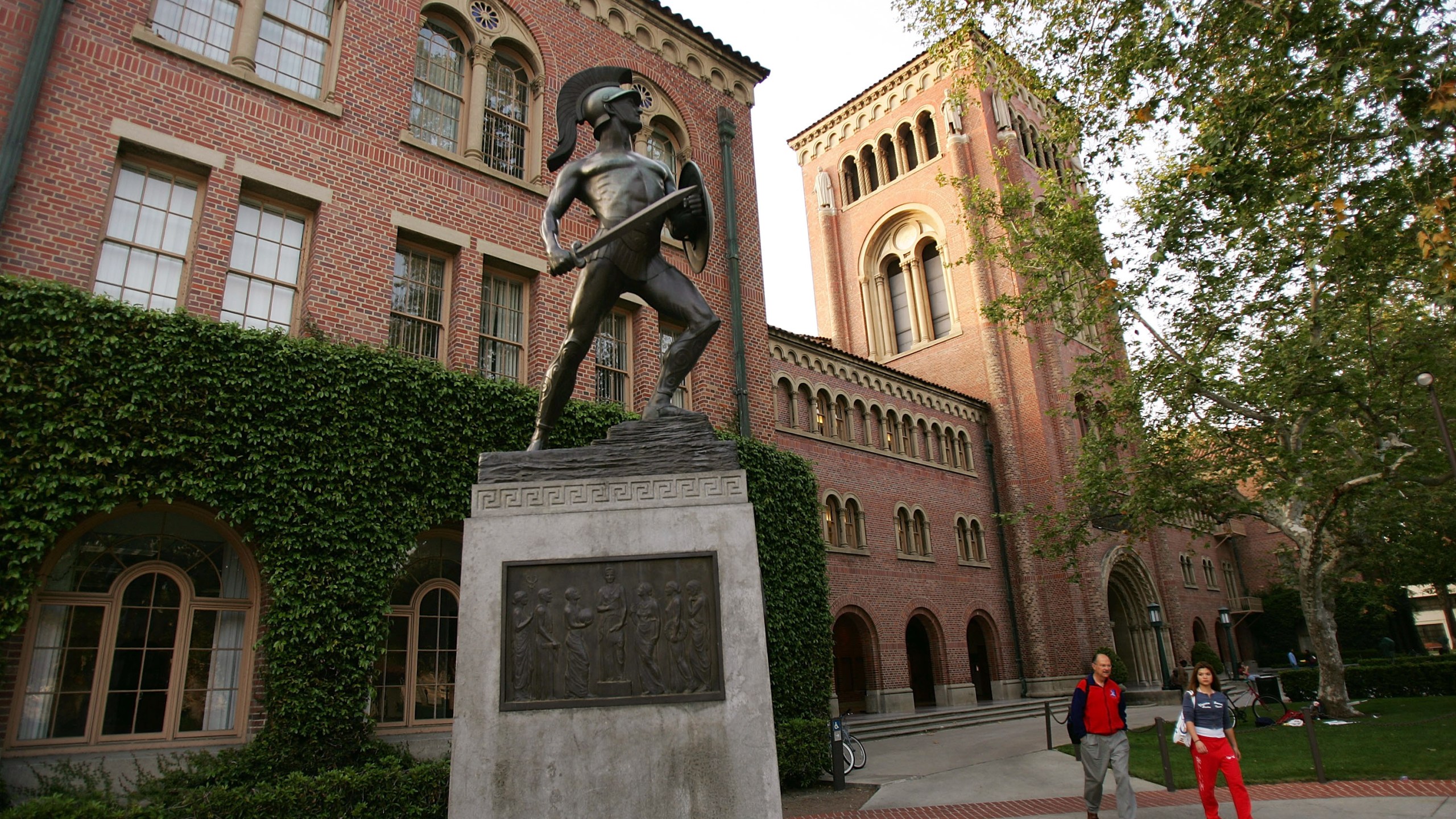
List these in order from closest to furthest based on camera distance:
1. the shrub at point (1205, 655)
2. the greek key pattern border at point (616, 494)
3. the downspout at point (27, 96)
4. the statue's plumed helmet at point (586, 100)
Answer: the greek key pattern border at point (616, 494), the statue's plumed helmet at point (586, 100), the downspout at point (27, 96), the shrub at point (1205, 655)

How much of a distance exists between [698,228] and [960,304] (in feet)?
92.6

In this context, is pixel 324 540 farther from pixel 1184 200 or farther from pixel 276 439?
pixel 1184 200

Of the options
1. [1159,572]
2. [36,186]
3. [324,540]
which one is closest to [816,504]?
[324,540]

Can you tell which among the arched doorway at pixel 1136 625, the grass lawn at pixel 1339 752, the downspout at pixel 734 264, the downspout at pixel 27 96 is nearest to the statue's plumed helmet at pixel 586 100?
the downspout at pixel 27 96

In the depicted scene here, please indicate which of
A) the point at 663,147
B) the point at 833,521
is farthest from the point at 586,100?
the point at 833,521

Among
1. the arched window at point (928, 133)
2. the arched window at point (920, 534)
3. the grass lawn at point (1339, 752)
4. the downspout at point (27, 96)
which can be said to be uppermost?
the arched window at point (928, 133)

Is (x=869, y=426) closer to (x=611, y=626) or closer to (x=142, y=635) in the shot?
(x=142, y=635)

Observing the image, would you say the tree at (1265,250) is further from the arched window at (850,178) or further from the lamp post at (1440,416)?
the arched window at (850,178)

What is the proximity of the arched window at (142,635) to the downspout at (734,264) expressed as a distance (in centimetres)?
872

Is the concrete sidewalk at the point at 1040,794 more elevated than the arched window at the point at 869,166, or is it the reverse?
the arched window at the point at 869,166

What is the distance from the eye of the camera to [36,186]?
31.3 ft

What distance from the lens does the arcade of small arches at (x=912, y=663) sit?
23.0m

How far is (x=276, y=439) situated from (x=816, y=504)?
9.35 meters

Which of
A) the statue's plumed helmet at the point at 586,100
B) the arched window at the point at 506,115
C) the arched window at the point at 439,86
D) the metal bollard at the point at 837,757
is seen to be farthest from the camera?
the arched window at the point at 506,115
